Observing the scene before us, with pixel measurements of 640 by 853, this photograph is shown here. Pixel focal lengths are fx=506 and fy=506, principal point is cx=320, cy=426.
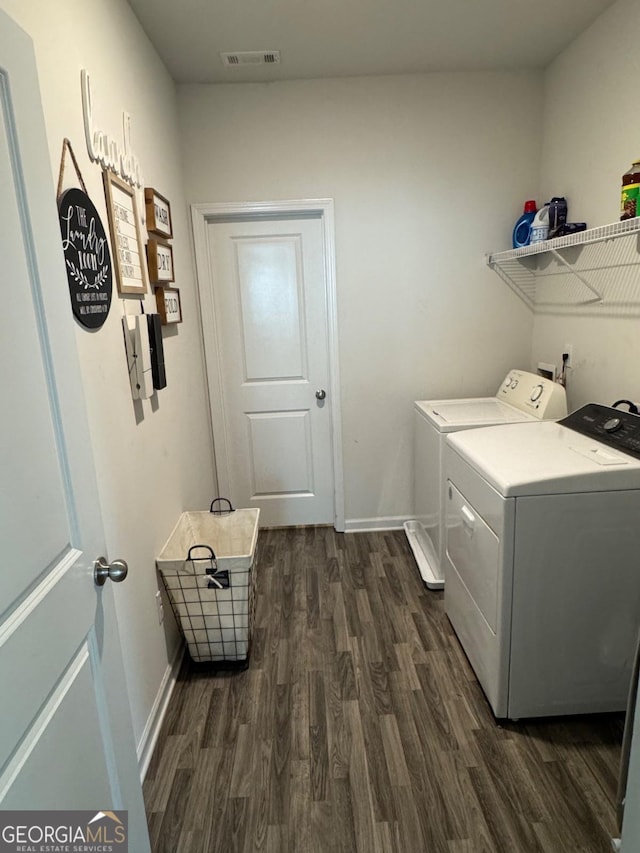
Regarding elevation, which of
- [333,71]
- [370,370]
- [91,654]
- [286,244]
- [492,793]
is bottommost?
[492,793]

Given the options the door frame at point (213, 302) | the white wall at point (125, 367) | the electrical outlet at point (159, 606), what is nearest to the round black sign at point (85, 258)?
the white wall at point (125, 367)

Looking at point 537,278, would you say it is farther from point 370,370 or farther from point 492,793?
point 492,793

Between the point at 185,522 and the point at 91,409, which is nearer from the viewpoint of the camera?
the point at 91,409

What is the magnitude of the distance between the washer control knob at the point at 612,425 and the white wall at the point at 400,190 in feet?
3.97

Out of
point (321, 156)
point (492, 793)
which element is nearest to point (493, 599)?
point (492, 793)

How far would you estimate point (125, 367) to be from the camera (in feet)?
5.63

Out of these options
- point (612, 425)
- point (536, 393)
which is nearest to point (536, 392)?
point (536, 393)

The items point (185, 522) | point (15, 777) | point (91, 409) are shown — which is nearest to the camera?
point (15, 777)

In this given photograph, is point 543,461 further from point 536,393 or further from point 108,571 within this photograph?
point 108,571

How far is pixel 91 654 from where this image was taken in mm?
1042

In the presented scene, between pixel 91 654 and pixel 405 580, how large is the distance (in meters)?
1.96

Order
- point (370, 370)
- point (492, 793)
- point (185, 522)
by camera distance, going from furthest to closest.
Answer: point (370, 370) < point (185, 522) < point (492, 793)

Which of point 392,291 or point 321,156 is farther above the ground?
point 321,156

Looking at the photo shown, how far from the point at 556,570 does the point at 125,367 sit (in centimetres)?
158
